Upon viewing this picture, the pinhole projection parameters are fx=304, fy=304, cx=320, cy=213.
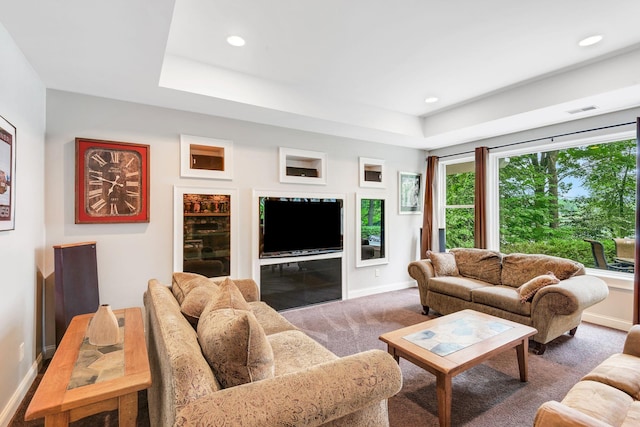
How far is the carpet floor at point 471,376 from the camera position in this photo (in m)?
2.00

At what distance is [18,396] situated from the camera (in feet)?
6.94

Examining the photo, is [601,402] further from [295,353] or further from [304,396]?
[295,353]

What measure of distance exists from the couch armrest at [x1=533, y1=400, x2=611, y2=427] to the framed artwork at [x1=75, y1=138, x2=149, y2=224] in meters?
3.49

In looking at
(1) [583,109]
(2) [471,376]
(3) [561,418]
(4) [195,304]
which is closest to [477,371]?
(2) [471,376]

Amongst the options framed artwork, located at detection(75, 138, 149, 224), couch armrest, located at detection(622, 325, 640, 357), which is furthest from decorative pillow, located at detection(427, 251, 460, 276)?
framed artwork, located at detection(75, 138, 149, 224)

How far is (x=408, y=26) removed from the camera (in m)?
2.44

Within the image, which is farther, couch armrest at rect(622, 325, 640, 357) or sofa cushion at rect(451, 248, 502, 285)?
sofa cushion at rect(451, 248, 502, 285)

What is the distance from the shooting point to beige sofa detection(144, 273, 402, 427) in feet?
3.48

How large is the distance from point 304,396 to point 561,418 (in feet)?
3.09

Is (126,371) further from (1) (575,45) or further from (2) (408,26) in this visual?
(1) (575,45)

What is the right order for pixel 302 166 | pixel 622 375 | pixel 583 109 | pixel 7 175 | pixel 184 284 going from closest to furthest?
pixel 622 375 < pixel 7 175 < pixel 184 284 < pixel 583 109 < pixel 302 166

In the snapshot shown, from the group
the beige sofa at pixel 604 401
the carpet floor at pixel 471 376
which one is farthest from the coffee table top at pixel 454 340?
the beige sofa at pixel 604 401

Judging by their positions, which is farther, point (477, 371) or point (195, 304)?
point (477, 371)

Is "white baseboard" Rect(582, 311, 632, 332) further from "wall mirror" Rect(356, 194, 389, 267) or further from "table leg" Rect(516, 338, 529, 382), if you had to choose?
"wall mirror" Rect(356, 194, 389, 267)
